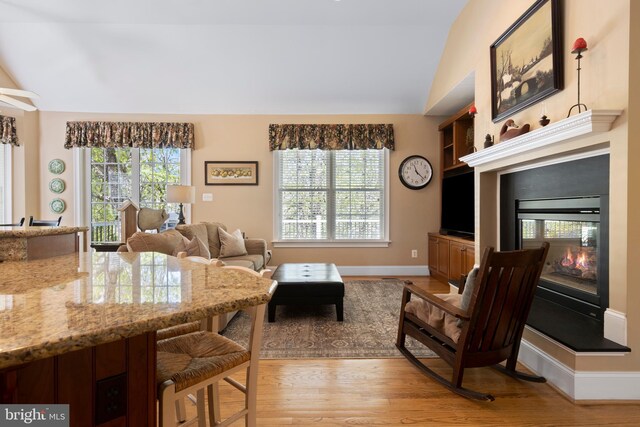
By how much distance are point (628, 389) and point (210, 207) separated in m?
4.95

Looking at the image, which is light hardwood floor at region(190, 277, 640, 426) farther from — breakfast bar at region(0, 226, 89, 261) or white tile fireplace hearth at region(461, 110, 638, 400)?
breakfast bar at region(0, 226, 89, 261)

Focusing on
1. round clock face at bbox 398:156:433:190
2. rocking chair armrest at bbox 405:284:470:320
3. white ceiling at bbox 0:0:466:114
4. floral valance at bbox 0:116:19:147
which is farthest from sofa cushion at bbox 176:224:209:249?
floral valance at bbox 0:116:19:147

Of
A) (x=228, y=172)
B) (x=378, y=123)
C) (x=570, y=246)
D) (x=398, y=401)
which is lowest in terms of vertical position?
(x=398, y=401)

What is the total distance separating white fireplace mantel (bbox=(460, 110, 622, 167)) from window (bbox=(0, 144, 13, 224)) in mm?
6538

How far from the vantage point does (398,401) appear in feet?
5.96

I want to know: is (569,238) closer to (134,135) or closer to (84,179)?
(134,135)

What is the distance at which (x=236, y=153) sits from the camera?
5031 millimetres

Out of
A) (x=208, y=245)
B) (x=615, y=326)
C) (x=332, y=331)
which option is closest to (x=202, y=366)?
(x=332, y=331)

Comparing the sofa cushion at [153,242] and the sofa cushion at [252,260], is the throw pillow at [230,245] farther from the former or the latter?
the sofa cushion at [153,242]

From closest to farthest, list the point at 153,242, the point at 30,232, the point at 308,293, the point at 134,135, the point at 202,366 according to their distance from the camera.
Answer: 1. the point at 202,366
2. the point at 30,232
3. the point at 153,242
4. the point at 308,293
5. the point at 134,135

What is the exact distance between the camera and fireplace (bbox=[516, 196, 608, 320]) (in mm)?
2135

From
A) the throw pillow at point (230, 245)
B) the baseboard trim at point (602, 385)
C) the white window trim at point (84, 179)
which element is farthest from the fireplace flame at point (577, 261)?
the white window trim at point (84, 179)

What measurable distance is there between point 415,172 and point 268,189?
95.0 inches

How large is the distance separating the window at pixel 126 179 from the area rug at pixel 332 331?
2.94 metres
